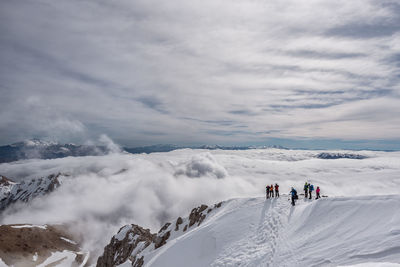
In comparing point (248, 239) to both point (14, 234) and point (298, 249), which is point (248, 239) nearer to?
point (298, 249)

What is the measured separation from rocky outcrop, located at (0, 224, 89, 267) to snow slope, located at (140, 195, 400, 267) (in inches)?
6707

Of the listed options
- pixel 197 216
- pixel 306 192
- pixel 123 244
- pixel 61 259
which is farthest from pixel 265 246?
pixel 61 259

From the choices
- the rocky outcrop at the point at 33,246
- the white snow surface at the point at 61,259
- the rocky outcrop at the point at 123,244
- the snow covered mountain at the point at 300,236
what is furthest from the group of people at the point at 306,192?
the white snow surface at the point at 61,259

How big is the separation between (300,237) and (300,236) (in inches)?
8.2

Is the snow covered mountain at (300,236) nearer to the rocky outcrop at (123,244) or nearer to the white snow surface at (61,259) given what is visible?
the rocky outcrop at (123,244)

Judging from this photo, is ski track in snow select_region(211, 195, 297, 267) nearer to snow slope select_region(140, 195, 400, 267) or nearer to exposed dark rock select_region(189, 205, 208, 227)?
snow slope select_region(140, 195, 400, 267)

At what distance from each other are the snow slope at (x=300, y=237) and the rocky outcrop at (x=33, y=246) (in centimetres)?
17037

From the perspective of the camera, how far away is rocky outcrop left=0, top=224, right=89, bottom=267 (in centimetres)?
13625

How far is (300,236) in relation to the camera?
16.5m

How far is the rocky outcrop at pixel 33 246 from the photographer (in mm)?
136250

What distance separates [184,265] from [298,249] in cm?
1294

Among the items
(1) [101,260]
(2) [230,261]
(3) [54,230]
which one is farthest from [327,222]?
(3) [54,230]

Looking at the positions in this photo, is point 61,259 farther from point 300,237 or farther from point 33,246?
point 300,237

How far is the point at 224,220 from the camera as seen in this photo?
2697 centimetres
